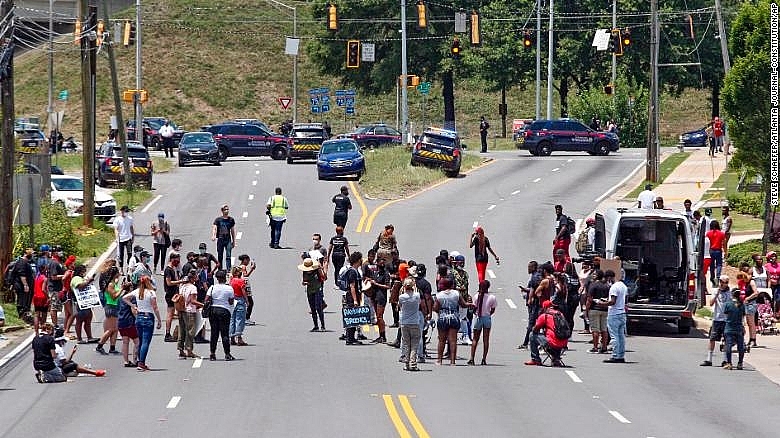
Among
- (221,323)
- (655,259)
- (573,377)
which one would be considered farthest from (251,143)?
(573,377)

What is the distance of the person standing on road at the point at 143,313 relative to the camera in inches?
877

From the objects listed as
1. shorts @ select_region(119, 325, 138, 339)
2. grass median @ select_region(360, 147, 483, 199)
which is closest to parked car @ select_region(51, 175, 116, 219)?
grass median @ select_region(360, 147, 483, 199)

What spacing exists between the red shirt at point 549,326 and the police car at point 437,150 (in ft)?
99.8

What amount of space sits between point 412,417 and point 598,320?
752 centimetres

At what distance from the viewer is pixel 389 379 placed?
2150 cm

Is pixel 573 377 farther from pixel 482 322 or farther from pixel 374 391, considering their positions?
pixel 374 391

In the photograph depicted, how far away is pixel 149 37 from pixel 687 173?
6545 centimetres

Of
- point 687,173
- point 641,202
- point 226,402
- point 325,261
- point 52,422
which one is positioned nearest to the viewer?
point 52,422

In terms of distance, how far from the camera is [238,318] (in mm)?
25250

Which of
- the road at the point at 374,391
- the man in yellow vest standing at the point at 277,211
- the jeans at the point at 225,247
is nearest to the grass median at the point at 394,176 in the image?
the man in yellow vest standing at the point at 277,211

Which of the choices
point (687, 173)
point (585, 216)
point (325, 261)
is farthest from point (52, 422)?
point (687, 173)

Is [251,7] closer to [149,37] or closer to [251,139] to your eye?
[149,37]

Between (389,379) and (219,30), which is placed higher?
(219,30)

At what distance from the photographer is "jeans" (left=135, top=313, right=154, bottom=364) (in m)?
22.3
